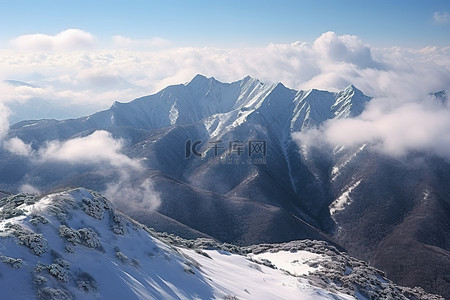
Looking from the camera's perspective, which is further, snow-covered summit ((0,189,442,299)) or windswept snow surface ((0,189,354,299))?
snow-covered summit ((0,189,442,299))

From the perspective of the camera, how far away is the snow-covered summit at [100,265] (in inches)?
1043

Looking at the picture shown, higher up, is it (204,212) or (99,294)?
(99,294)

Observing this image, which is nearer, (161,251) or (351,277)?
(161,251)

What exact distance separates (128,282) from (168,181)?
159 m

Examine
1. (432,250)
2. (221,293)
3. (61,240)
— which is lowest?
(432,250)

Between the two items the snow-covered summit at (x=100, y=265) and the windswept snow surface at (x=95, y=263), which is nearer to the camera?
the windswept snow surface at (x=95, y=263)

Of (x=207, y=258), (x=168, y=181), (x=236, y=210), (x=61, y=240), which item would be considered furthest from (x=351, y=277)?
(x=168, y=181)

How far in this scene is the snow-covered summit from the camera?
86.9ft

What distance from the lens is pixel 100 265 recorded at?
31.3 metres

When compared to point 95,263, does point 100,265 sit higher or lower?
lower

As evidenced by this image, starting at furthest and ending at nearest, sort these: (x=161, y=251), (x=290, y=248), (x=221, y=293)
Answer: (x=290, y=248) → (x=161, y=251) → (x=221, y=293)

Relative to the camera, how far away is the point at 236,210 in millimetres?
166500

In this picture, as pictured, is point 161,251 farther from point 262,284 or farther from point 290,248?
point 290,248

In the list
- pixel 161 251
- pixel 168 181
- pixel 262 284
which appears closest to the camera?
pixel 161 251
